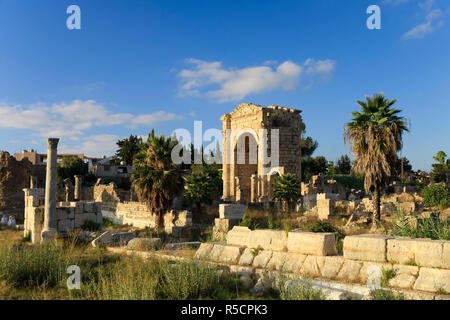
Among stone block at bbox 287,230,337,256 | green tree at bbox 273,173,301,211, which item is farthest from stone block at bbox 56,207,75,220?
green tree at bbox 273,173,301,211

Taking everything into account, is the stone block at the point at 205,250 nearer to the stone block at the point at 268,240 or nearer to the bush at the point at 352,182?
the stone block at the point at 268,240

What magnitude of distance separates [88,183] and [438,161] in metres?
52.4

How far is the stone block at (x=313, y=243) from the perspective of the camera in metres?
6.50

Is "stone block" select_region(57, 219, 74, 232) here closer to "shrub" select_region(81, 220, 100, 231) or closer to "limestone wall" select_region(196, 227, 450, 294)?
"shrub" select_region(81, 220, 100, 231)

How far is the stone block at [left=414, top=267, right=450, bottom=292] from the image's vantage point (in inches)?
203

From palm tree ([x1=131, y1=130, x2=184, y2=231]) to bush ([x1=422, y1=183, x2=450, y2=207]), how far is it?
15.8 meters

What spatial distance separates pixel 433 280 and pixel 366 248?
1090 millimetres

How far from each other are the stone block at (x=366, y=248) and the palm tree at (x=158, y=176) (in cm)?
1304

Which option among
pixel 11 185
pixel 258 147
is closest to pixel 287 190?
pixel 258 147

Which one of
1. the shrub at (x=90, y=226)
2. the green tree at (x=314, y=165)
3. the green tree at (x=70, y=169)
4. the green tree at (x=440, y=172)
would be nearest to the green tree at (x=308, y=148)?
the green tree at (x=314, y=165)

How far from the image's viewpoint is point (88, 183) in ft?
164

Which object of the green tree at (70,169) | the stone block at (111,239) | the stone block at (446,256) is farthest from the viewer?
the green tree at (70,169)

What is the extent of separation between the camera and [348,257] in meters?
6.27
